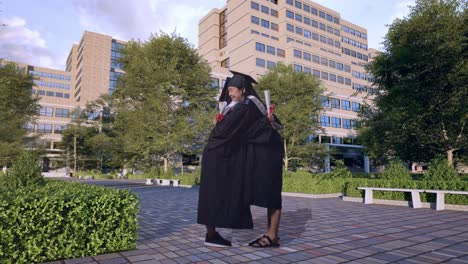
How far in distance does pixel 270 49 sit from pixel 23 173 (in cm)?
5258

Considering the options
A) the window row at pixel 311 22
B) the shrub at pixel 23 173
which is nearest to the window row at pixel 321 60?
the window row at pixel 311 22

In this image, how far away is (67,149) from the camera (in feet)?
169

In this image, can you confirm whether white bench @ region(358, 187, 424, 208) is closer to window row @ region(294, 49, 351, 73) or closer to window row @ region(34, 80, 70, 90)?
window row @ region(294, 49, 351, 73)

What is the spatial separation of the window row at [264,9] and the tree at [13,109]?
38545 mm

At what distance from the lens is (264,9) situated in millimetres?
59625

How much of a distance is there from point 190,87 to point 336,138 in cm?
3606

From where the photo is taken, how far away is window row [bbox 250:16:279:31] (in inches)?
2270

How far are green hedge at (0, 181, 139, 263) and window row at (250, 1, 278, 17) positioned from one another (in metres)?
58.3

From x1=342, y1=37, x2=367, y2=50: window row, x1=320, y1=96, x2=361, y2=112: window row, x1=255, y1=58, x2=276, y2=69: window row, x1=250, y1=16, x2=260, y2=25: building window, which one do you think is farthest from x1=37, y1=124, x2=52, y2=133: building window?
x1=342, y1=37, x2=367, y2=50: window row

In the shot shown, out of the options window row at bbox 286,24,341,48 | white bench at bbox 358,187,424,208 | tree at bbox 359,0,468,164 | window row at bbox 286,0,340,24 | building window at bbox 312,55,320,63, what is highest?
window row at bbox 286,0,340,24

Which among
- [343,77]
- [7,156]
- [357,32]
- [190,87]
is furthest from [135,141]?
[357,32]

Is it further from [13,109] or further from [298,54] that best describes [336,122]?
[13,109]

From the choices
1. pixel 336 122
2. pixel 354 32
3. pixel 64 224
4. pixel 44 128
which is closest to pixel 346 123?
pixel 336 122

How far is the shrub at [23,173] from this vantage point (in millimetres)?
7023
